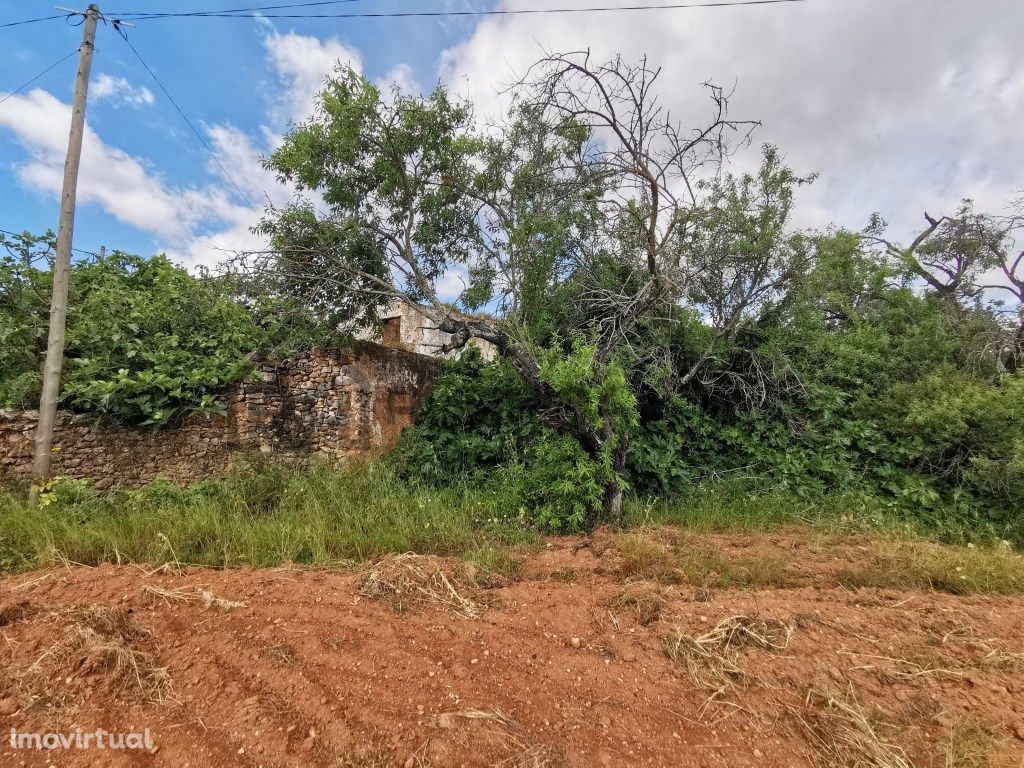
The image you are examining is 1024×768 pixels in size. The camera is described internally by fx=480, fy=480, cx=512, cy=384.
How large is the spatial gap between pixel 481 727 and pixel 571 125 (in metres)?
5.75

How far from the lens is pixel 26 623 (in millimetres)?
2770

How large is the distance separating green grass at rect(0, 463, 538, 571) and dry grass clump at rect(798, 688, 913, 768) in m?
2.32

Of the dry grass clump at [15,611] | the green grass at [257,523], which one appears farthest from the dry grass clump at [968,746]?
the dry grass clump at [15,611]

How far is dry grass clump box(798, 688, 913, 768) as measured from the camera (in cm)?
199

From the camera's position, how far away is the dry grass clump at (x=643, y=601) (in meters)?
3.12

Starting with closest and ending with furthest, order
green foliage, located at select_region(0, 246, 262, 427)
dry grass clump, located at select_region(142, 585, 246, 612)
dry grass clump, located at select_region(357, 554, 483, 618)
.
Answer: dry grass clump, located at select_region(142, 585, 246, 612), dry grass clump, located at select_region(357, 554, 483, 618), green foliage, located at select_region(0, 246, 262, 427)

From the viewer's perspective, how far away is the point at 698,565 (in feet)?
13.3

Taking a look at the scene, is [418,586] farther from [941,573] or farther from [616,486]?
[941,573]

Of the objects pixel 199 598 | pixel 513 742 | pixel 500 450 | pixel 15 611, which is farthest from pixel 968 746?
pixel 500 450

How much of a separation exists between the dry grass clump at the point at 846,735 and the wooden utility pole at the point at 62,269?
23.5 ft

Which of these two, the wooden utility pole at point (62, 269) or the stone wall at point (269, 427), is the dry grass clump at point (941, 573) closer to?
the stone wall at point (269, 427)

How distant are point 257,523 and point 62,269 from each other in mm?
3758

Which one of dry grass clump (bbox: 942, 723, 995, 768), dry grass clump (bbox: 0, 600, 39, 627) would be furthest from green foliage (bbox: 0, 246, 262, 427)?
dry grass clump (bbox: 942, 723, 995, 768)

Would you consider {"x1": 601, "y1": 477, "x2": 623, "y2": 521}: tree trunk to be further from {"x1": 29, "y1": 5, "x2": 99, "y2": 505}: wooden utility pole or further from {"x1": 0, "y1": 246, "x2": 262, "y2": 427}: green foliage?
{"x1": 29, "y1": 5, "x2": 99, "y2": 505}: wooden utility pole
